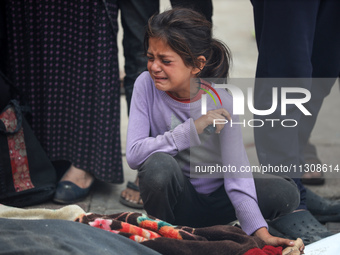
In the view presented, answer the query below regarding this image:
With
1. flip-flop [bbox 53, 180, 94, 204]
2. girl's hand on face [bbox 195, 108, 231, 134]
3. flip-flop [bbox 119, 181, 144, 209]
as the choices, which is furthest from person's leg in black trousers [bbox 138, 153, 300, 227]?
flip-flop [bbox 53, 180, 94, 204]

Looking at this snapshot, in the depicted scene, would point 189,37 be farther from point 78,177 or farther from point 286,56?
point 78,177

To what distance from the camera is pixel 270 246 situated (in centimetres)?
182

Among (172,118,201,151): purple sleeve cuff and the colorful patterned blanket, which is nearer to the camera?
the colorful patterned blanket

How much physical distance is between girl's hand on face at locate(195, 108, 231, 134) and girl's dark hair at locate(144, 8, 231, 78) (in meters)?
0.18

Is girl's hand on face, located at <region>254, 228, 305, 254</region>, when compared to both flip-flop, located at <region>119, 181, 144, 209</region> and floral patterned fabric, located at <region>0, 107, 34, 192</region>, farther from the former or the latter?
floral patterned fabric, located at <region>0, 107, 34, 192</region>

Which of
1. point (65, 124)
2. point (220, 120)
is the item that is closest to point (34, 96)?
point (65, 124)

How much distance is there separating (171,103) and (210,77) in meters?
0.19

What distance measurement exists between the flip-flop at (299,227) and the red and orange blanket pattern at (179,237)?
18.6 inches

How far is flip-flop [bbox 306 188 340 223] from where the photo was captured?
2572 millimetres

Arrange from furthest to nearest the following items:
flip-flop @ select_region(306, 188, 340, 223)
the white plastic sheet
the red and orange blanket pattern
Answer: flip-flop @ select_region(306, 188, 340, 223) < the white plastic sheet < the red and orange blanket pattern

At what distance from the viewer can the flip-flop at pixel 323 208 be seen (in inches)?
101

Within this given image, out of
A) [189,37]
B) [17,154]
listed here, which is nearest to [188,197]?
[189,37]

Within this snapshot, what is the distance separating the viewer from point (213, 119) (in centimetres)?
207

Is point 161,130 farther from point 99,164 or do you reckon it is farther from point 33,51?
point 33,51
